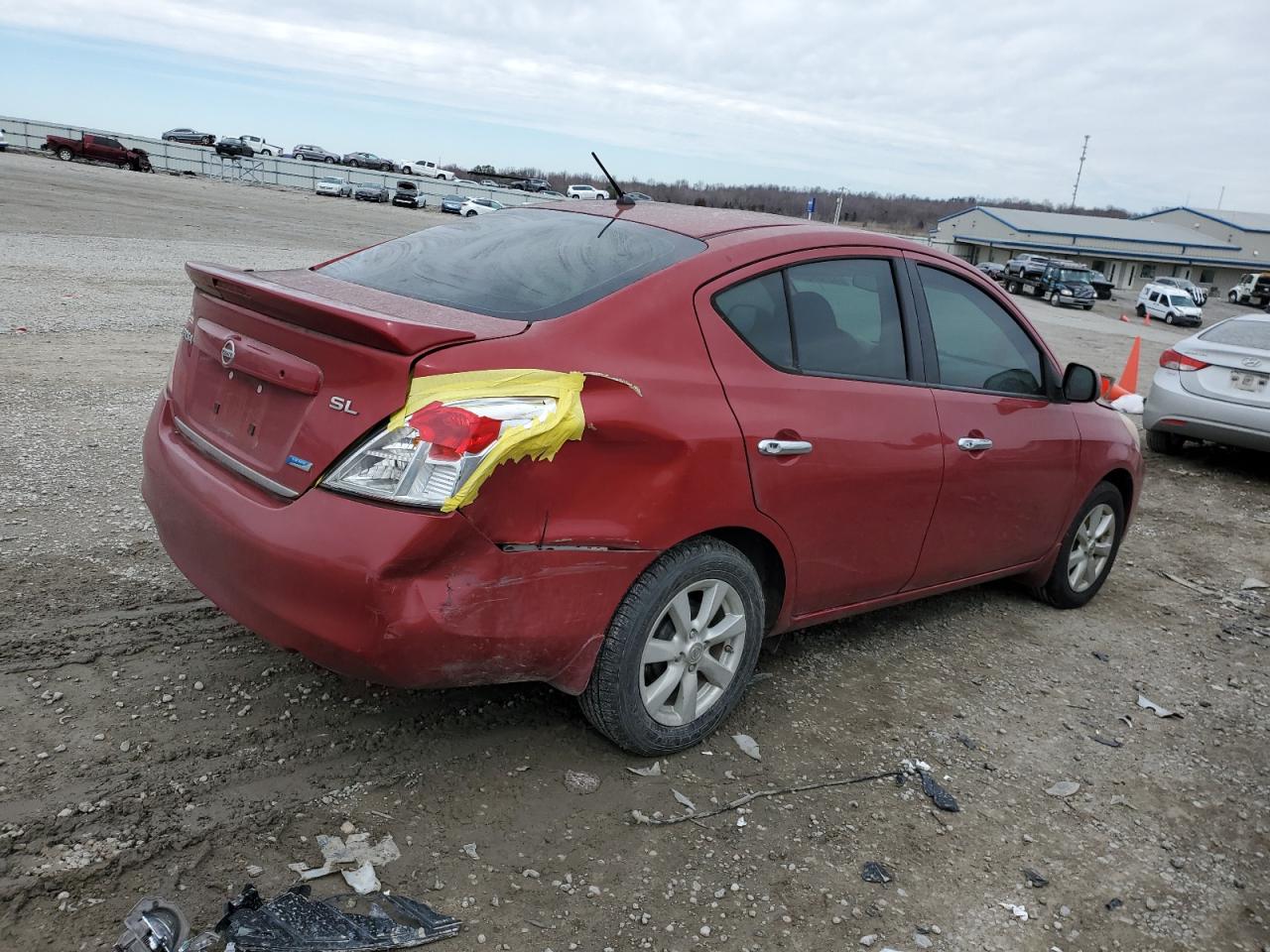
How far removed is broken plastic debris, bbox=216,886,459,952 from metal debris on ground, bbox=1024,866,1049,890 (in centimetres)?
169

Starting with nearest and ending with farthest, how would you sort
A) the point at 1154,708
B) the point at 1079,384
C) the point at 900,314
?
the point at 900,314 → the point at 1154,708 → the point at 1079,384

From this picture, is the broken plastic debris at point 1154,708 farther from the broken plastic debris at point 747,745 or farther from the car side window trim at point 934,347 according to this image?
the broken plastic debris at point 747,745

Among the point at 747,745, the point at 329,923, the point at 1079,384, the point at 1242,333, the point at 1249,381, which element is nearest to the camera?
the point at 329,923

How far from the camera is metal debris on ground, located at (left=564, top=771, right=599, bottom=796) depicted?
3166 millimetres

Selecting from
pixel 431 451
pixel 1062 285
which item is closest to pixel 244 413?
pixel 431 451

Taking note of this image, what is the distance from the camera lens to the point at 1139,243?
79.3 metres

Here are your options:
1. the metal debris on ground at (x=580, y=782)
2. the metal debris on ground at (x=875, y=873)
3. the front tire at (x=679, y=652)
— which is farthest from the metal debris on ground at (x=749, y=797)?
the metal debris on ground at (x=875, y=873)

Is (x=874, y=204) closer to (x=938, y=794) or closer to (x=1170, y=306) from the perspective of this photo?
(x=1170, y=306)

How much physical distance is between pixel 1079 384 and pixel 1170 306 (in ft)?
148

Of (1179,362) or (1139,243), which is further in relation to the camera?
(1139,243)

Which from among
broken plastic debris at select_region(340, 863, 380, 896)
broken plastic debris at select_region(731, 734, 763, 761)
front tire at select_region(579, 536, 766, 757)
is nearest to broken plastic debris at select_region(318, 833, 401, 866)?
broken plastic debris at select_region(340, 863, 380, 896)

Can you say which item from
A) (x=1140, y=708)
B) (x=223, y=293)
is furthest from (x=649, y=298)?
(x=1140, y=708)

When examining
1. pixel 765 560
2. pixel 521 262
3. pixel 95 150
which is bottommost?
pixel 765 560

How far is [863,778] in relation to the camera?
11.3ft
